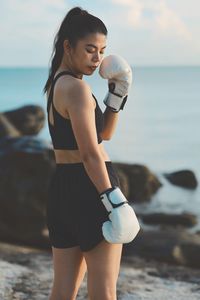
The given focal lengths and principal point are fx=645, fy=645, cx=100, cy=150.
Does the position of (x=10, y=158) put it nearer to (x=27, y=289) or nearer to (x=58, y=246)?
(x=27, y=289)

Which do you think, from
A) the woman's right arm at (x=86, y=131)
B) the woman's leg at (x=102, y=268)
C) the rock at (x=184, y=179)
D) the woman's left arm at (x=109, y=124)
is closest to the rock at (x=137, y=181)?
the rock at (x=184, y=179)

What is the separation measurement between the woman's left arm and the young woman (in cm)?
36

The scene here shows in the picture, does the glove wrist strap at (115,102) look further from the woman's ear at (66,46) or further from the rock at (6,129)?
the rock at (6,129)

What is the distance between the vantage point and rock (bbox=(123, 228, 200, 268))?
7.02 metres

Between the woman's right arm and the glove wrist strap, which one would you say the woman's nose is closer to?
the woman's right arm

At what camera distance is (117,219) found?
10.0 ft

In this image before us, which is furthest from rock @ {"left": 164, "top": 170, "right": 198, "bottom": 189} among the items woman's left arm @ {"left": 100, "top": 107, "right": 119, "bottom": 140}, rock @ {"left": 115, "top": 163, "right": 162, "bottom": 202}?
woman's left arm @ {"left": 100, "top": 107, "right": 119, "bottom": 140}

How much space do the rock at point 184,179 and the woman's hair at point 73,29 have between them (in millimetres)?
11510

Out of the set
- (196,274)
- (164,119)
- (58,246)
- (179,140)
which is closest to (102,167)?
(58,246)

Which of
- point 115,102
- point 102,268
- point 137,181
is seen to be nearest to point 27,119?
point 137,181

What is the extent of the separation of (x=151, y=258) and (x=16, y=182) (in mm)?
2004

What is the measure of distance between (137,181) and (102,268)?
31.5ft

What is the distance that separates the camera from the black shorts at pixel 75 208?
125 inches

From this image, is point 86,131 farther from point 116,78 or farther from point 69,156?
point 116,78
